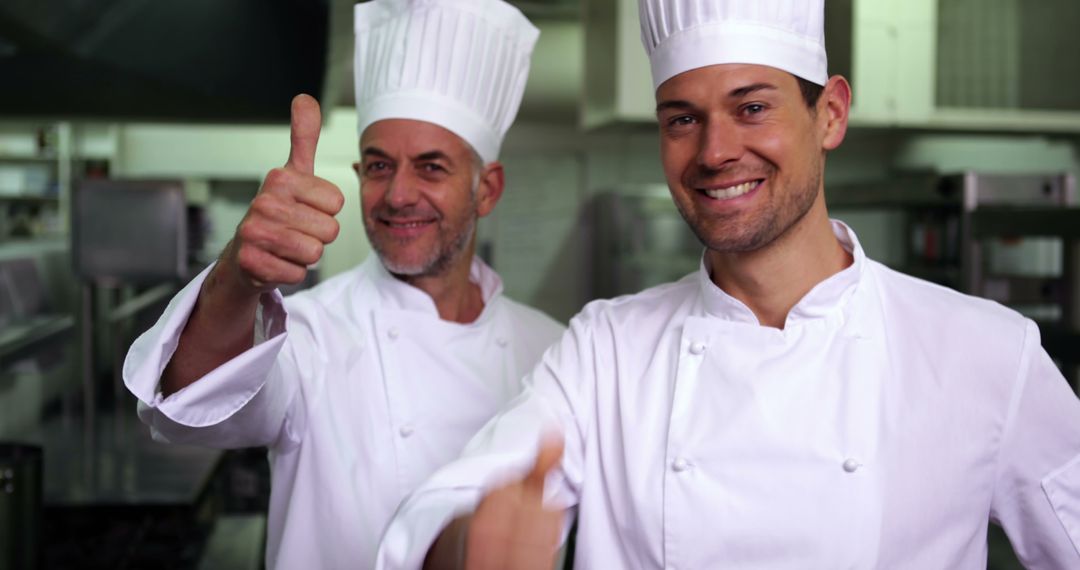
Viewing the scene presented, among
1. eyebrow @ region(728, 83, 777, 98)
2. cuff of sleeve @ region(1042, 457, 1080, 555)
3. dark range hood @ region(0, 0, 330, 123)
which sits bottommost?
cuff of sleeve @ region(1042, 457, 1080, 555)

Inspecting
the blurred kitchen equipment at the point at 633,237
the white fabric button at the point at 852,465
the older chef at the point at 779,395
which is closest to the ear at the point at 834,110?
the older chef at the point at 779,395

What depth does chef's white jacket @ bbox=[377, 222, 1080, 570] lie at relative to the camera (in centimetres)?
109

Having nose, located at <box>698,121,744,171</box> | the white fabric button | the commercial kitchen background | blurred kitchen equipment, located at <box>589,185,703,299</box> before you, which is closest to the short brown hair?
nose, located at <box>698,121,744,171</box>

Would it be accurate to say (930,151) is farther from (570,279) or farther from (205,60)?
(205,60)

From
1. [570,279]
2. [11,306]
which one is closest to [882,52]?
[570,279]

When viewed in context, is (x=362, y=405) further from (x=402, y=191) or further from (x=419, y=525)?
(x=419, y=525)

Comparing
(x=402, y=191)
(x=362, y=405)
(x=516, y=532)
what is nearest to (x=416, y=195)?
(x=402, y=191)

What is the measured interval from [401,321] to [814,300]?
692mm

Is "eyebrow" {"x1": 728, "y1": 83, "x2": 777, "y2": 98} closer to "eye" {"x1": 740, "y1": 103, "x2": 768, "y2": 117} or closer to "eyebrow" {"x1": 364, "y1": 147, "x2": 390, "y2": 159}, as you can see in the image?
"eye" {"x1": 740, "y1": 103, "x2": 768, "y2": 117}

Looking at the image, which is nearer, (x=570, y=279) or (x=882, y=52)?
(x=882, y=52)

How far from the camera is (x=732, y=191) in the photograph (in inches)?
46.2

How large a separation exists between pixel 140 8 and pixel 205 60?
243mm

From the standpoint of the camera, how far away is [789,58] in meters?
1.21

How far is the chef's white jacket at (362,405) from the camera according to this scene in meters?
1.43
